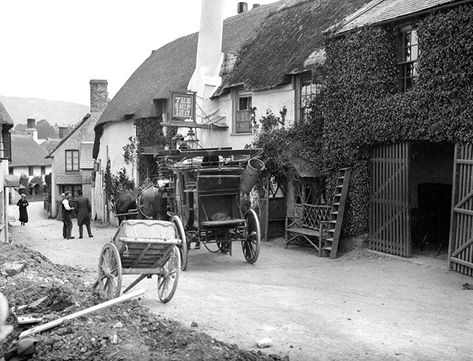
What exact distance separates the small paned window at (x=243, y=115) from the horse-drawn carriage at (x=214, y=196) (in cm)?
700

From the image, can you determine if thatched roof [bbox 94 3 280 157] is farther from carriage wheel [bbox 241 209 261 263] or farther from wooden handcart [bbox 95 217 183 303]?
wooden handcart [bbox 95 217 183 303]

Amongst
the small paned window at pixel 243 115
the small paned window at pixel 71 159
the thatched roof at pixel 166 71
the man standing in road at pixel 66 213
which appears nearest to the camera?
the man standing in road at pixel 66 213

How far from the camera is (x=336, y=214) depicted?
584 inches

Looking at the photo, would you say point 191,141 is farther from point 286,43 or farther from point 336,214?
point 336,214

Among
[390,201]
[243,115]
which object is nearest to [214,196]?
[390,201]

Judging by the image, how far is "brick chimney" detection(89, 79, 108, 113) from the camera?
40000 mm

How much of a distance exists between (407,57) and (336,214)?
4.25 m

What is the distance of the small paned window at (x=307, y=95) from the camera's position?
1709 cm

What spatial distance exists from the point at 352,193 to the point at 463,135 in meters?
3.76

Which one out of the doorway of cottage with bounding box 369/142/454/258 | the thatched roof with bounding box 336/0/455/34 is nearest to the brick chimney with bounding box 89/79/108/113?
the thatched roof with bounding box 336/0/455/34

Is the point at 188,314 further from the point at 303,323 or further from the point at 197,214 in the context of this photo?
the point at 197,214

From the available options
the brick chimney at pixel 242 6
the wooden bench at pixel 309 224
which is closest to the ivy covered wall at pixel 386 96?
the wooden bench at pixel 309 224

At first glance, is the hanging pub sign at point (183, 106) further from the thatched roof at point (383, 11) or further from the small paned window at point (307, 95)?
the thatched roof at point (383, 11)

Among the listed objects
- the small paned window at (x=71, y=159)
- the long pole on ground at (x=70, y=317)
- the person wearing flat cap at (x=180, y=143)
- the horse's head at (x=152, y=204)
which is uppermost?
the person wearing flat cap at (x=180, y=143)
